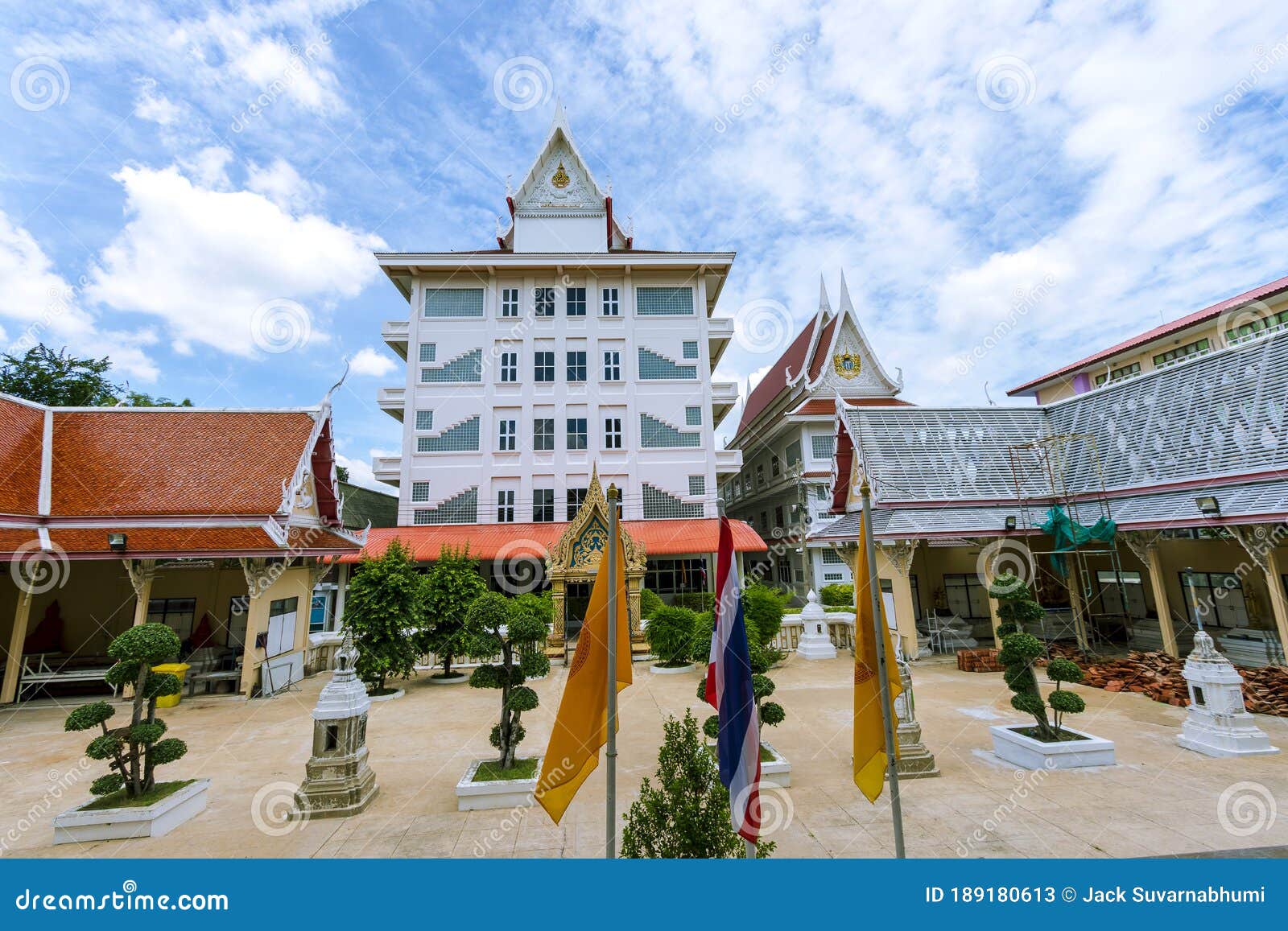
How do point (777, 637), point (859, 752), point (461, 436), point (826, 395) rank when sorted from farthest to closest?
1. point (826, 395)
2. point (461, 436)
3. point (777, 637)
4. point (859, 752)

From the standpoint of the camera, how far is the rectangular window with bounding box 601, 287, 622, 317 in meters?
25.9

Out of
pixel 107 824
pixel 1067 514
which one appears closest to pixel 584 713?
pixel 107 824

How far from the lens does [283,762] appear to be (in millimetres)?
8008

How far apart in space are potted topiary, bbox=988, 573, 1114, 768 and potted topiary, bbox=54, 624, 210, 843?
30.8 ft

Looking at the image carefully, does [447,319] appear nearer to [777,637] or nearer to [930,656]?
[777,637]

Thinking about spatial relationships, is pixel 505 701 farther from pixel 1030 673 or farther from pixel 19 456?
pixel 19 456

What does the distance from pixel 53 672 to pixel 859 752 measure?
17.0 m

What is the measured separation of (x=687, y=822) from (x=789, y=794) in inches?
120

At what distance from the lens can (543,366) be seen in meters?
25.1

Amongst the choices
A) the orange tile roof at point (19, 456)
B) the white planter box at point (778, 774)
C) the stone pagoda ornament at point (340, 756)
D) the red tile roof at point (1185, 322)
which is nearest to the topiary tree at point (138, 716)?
the stone pagoda ornament at point (340, 756)

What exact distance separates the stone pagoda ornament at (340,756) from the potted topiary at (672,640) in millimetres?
8700

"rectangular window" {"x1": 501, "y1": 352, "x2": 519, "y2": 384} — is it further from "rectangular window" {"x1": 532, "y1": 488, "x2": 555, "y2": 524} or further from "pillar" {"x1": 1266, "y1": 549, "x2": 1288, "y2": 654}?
"pillar" {"x1": 1266, "y1": 549, "x2": 1288, "y2": 654}

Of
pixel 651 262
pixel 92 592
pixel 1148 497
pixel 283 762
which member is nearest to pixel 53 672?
pixel 92 592

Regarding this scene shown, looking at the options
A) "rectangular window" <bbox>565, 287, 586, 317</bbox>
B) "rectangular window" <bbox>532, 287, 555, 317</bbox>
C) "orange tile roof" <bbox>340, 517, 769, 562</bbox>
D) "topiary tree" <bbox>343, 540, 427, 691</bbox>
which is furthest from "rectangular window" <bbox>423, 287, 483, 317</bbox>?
"topiary tree" <bbox>343, 540, 427, 691</bbox>
